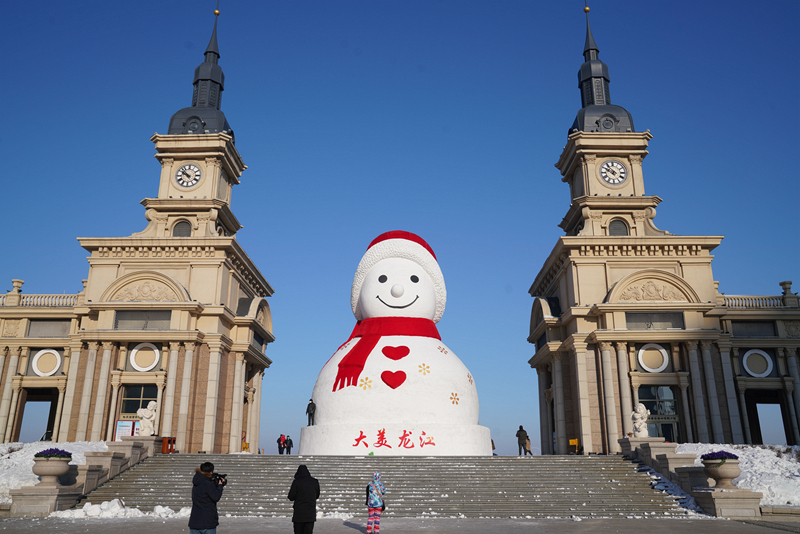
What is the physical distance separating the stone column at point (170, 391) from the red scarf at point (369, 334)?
9.68 meters

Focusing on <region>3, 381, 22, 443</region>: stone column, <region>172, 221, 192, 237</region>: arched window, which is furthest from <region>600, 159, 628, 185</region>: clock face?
<region>3, 381, 22, 443</region>: stone column

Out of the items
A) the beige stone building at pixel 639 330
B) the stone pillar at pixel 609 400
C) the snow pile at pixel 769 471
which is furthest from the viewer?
the beige stone building at pixel 639 330

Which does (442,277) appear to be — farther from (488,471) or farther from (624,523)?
(624,523)

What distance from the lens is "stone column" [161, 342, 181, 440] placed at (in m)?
28.3

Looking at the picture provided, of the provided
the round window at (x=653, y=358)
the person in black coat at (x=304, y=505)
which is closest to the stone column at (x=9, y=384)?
the person in black coat at (x=304, y=505)

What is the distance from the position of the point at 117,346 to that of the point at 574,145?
26.8m

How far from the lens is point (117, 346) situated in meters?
30.2

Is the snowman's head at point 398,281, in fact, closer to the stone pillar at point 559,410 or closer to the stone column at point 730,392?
the stone pillar at point 559,410

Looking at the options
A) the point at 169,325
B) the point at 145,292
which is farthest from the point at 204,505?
the point at 145,292

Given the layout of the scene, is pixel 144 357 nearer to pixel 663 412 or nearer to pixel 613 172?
pixel 663 412

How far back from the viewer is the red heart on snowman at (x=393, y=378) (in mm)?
22312

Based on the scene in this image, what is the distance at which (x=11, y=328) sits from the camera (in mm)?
34906

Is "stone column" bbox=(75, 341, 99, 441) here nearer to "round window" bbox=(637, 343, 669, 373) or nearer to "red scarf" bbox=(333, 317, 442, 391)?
"red scarf" bbox=(333, 317, 442, 391)

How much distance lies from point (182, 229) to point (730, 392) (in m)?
29.6
